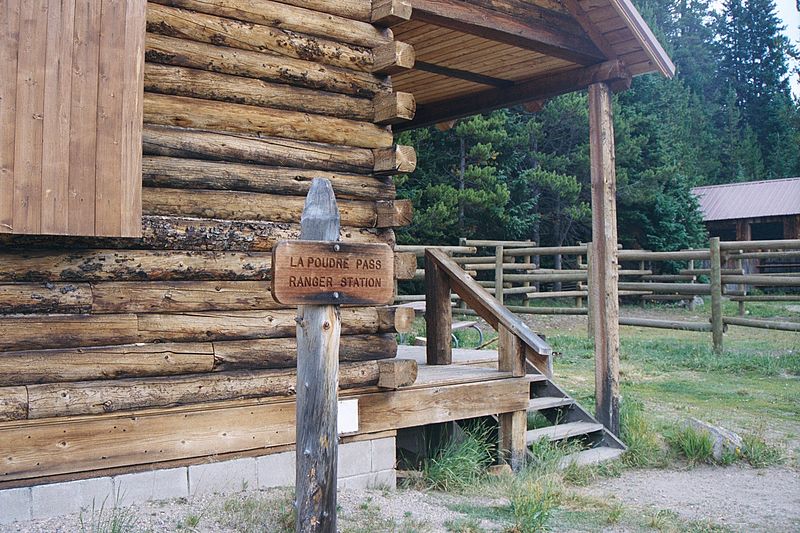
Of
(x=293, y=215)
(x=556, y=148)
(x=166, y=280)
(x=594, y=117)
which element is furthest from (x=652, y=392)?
(x=556, y=148)

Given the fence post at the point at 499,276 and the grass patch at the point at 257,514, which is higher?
the fence post at the point at 499,276

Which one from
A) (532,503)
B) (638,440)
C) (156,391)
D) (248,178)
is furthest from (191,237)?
(638,440)

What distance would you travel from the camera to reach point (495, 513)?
19.1ft

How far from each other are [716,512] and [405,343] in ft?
20.8

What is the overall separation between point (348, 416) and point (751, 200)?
30.7 meters

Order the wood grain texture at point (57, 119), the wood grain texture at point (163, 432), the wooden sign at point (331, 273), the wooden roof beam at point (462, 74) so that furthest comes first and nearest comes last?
the wooden roof beam at point (462, 74) → the wood grain texture at point (163, 432) → the wood grain texture at point (57, 119) → the wooden sign at point (331, 273)

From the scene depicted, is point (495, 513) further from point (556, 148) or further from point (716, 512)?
point (556, 148)

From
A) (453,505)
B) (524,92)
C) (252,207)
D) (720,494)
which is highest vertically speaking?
(524,92)

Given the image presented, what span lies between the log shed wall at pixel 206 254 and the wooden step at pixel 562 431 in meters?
2.15

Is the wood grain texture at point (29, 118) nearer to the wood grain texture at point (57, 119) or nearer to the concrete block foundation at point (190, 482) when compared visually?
the wood grain texture at point (57, 119)

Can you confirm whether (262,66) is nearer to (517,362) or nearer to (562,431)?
(517,362)

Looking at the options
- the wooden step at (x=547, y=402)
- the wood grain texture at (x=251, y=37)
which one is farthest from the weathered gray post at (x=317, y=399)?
the wooden step at (x=547, y=402)

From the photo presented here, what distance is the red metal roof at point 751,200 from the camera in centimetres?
3172

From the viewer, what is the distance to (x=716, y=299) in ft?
45.7
